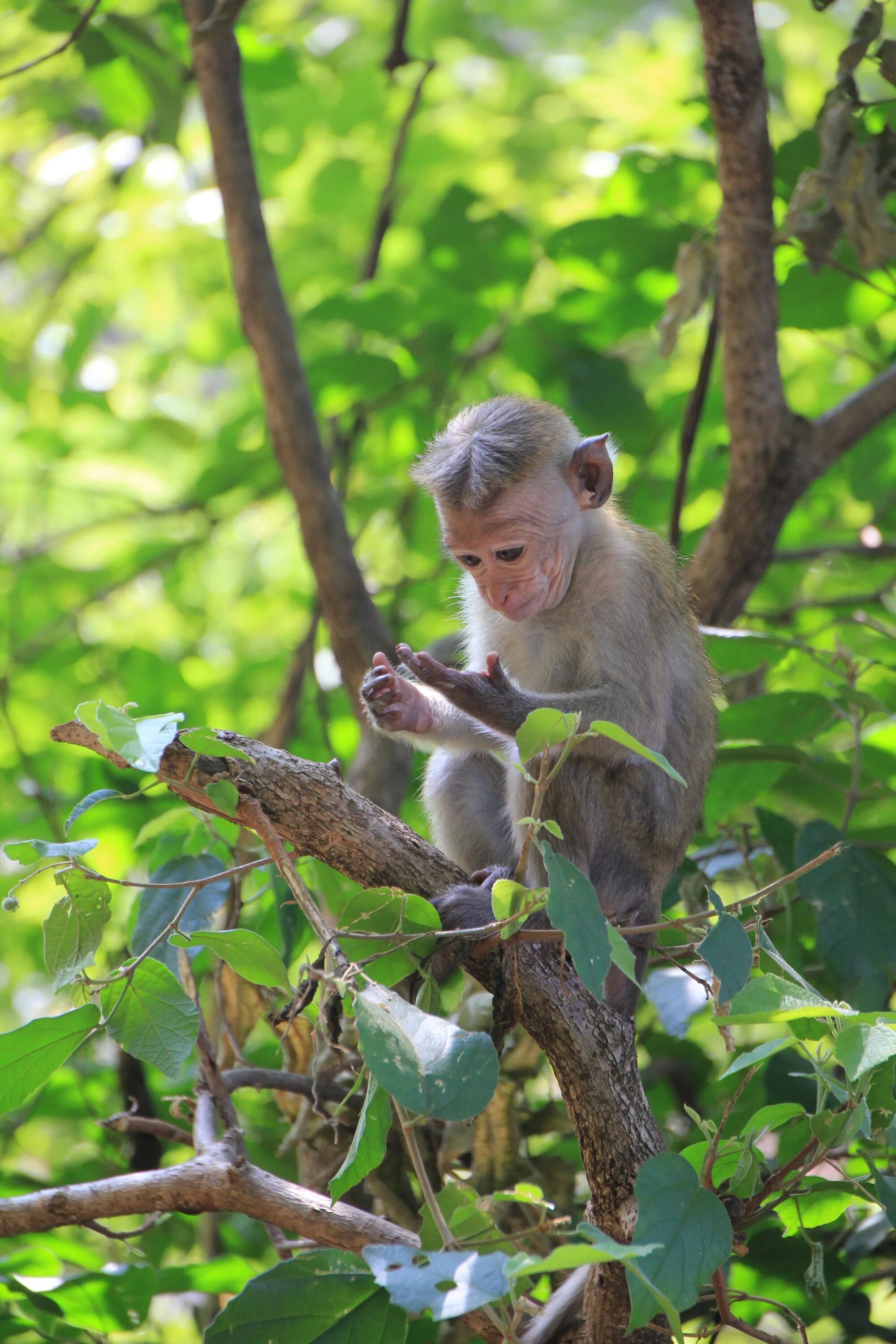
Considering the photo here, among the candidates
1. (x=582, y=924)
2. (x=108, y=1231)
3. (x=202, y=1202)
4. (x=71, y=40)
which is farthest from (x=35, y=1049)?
(x=71, y=40)

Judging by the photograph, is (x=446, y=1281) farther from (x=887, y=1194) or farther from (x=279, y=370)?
(x=279, y=370)

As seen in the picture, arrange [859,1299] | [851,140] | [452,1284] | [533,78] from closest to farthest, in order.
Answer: [452,1284] → [859,1299] → [851,140] → [533,78]

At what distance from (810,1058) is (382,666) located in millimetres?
1306

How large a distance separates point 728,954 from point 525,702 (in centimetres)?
112

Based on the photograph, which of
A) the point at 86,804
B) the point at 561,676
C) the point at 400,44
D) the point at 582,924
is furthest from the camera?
the point at 400,44

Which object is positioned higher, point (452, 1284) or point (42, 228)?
point (42, 228)

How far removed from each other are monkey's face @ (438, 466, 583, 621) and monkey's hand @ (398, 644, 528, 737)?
0.47m

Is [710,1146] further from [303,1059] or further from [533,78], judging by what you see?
[533,78]

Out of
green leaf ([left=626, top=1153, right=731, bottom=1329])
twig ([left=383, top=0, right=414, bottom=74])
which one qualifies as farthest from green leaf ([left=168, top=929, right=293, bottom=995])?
twig ([left=383, top=0, right=414, bottom=74])

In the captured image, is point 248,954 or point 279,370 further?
point 279,370

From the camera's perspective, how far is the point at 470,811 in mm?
3266

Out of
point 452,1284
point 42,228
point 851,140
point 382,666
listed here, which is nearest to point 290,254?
point 42,228

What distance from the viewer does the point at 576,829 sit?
2.71m

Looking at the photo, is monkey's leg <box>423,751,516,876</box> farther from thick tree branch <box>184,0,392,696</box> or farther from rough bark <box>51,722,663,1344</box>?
rough bark <box>51,722,663,1344</box>
